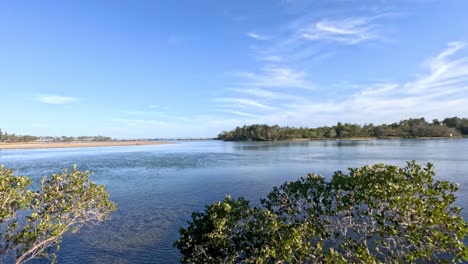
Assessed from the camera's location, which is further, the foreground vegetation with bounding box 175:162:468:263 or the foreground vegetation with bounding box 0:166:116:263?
the foreground vegetation with bounding box 0:166:116:263

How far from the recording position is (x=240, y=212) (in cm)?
1097

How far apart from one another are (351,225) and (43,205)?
35.7ft

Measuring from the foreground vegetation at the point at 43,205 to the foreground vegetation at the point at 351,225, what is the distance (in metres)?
4.09

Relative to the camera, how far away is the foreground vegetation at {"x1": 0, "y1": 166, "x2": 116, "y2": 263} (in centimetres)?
947

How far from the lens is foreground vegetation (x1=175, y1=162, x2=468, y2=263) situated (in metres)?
7.99

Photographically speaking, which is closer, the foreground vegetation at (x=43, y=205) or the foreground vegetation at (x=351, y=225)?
the foreground vegetation at (x=351, y=225)

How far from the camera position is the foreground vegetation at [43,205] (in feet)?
31.1

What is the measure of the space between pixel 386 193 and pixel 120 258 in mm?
13516

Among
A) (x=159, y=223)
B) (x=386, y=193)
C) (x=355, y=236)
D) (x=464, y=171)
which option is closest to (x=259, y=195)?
(x=159, y=223)

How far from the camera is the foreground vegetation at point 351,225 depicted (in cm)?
799

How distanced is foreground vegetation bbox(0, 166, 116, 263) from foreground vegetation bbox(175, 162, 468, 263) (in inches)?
161

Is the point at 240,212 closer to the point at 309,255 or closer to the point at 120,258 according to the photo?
the point at 309,255

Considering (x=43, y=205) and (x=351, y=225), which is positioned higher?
(x=43, y=205)

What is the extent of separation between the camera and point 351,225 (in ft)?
32.3
